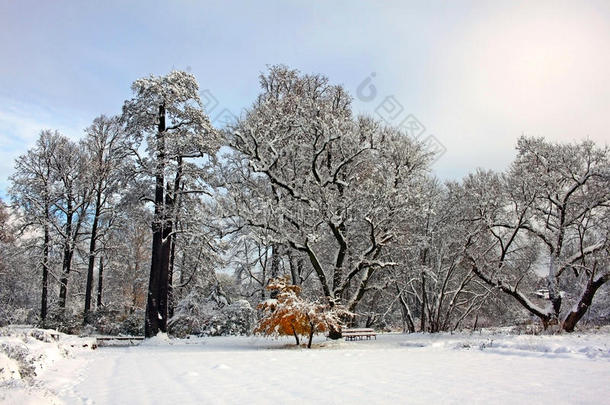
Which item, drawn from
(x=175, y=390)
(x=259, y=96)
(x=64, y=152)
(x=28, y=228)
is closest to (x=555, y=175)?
(x=259, y=96)

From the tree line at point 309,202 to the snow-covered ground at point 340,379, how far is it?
22.9 ft

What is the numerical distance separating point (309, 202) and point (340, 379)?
430 inches

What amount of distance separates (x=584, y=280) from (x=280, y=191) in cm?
1420

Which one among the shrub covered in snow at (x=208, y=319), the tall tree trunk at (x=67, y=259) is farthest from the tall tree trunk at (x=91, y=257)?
the shrub covered in snow at (x=208, y=319)

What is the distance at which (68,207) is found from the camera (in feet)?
77.2

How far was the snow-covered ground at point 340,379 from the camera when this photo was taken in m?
5.56

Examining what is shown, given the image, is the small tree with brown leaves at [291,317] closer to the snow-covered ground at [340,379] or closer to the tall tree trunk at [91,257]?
the snow-covered ground at [340,379]

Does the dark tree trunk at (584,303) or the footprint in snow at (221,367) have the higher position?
the dark tree trunk at (584,303)

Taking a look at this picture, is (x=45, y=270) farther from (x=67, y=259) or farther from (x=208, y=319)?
(x=208, y=319)

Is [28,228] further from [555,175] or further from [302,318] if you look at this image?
[555,175]

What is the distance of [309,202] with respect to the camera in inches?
691

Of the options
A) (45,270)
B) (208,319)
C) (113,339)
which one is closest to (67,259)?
(45,270)

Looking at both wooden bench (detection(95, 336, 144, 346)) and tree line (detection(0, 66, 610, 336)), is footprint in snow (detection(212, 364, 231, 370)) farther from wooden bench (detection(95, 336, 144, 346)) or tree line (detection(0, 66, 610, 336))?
wooden bench (detection(95, 336, 144, 346))

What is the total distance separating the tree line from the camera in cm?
1752
